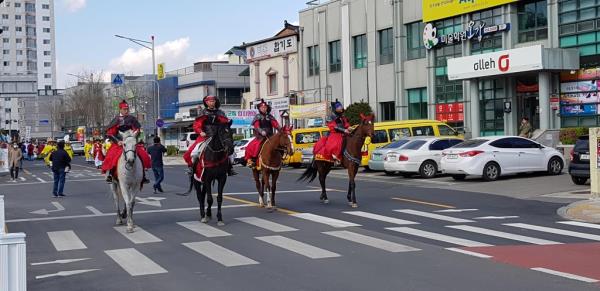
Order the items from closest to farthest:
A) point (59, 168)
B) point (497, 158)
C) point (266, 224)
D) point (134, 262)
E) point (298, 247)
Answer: point (134, 262)
point (298, 247)
point (266, 224)
point (59, 168)
point (497, 158)

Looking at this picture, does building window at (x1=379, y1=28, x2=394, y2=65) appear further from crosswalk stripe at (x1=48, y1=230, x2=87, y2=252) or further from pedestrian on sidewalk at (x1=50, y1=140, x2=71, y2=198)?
crosswalk stripe at (x1=48, y1=230, x2=87, y2=252)

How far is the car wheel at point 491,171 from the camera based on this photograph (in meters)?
25.2

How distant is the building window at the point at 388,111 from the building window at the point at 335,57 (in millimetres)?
5015

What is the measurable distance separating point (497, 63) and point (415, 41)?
10060mm

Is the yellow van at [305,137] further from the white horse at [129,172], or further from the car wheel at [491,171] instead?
the white horse at [129,172]

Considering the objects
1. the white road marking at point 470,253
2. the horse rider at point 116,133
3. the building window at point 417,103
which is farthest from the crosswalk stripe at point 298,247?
the building window at point 417,103

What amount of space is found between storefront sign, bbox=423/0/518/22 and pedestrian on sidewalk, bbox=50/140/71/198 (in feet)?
76.2

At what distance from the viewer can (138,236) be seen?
1366 centimetres

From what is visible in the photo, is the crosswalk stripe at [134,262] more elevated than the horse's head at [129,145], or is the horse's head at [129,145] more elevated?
the horse's head at [129,145]

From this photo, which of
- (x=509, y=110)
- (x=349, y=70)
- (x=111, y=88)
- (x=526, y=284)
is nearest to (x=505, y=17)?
(x=509, y=110)

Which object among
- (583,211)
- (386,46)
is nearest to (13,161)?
(386,46)

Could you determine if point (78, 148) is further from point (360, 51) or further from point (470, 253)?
point (470, 253)

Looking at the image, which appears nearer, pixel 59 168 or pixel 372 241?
pixel 372 241

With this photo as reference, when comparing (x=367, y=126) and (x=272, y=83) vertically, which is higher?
(x=272, y=83)
